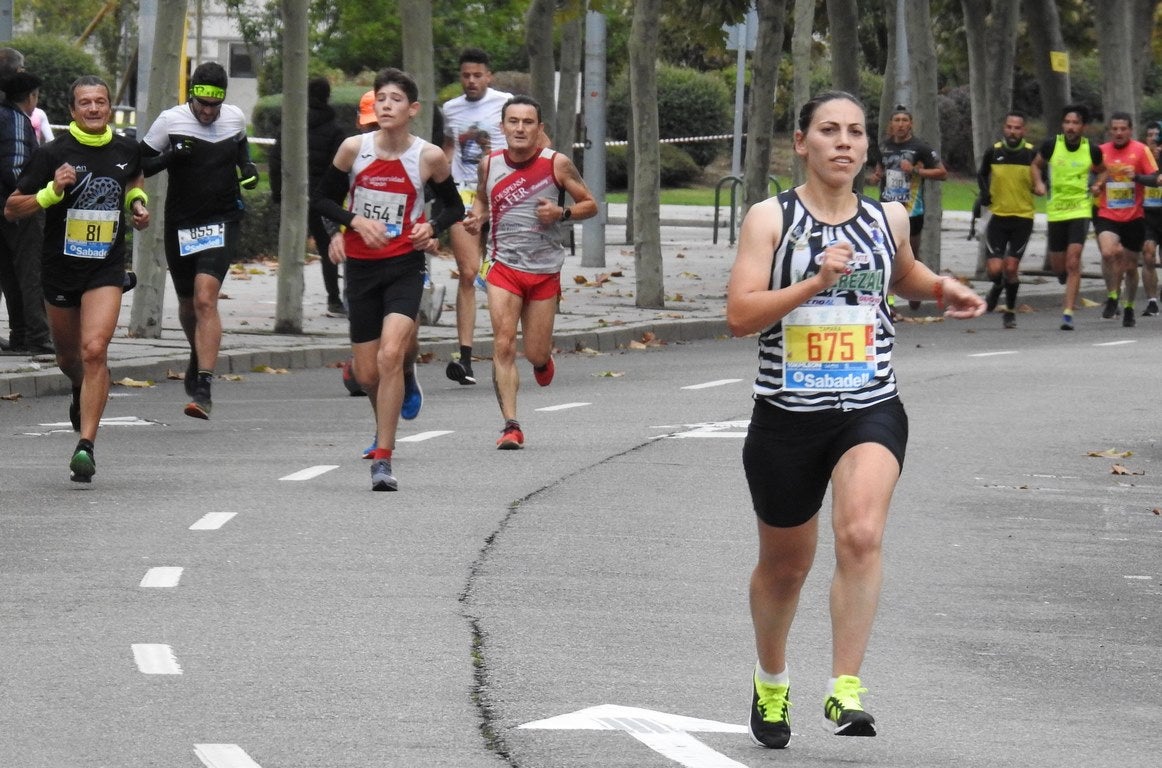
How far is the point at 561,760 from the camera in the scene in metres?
5.87

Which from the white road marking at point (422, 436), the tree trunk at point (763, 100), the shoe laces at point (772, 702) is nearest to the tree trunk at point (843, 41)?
the tree trunk at point (763, 100)

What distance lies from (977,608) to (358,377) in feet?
13.0

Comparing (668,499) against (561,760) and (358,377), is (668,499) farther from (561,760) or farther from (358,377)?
(561,760)

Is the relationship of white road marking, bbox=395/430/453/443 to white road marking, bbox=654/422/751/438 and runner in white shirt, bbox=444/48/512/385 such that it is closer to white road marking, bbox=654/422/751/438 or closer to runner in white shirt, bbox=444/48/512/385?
white road marking, bbox=654/422/751/438

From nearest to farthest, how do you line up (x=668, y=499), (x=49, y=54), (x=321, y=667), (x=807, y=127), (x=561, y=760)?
(x=561, y=760) → (x=807, y=127) → (x=321, y=667) → (x=668, y=499) → (x=49, y=54)

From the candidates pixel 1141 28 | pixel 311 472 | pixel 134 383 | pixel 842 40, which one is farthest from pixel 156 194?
pixel 1141 28

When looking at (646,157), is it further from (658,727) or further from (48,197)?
(658,727)

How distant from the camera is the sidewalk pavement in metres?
16.9

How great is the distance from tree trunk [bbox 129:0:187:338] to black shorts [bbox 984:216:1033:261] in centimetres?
847

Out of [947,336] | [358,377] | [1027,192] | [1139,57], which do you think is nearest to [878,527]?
[358,377]

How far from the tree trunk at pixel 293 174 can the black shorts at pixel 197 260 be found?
5.20 meters

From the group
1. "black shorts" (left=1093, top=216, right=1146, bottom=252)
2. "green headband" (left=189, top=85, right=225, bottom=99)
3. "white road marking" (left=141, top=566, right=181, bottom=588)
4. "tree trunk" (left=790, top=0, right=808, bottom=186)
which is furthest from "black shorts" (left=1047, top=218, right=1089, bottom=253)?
"white road marking" (left=141, top=566, right=181, bottom=588)

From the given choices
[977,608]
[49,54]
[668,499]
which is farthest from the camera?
[49,54]

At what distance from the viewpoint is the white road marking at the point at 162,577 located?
27.6 feet
